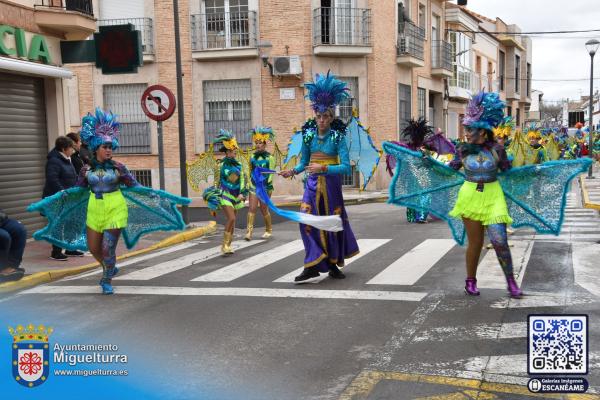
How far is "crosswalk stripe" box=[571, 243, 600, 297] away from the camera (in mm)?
6945

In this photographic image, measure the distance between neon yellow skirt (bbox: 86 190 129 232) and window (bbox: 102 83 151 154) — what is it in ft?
54.6

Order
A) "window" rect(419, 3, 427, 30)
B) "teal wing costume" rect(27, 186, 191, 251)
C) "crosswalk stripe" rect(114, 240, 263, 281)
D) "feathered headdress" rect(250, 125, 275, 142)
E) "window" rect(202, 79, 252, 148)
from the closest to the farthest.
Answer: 1. "teal wing costume" rect(27, 186, 191, 251)
2. "crosswalk stripe" rect(114, 240, 263, 281)
3. "feathered headdress" rect(250, 125, 275, 142)
4. "window" rect(202, 79, 252, 148)
5. "window" rect(419, 3, 427, 30)

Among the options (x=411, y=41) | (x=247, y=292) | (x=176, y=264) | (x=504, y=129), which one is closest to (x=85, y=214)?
(x=176, y=264)

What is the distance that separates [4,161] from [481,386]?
32.9 feet

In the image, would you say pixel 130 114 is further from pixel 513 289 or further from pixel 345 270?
pixel 513 289

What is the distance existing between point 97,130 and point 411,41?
2031 cm

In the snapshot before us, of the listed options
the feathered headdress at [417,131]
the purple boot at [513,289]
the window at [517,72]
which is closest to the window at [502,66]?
the window at [517,72]

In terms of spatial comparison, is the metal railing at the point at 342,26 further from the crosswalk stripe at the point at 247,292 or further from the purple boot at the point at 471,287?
the purple boot at the point at 471,287

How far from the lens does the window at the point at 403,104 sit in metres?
25.6

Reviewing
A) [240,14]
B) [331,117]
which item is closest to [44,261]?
[331,117]

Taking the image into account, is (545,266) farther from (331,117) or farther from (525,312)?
(331,117)

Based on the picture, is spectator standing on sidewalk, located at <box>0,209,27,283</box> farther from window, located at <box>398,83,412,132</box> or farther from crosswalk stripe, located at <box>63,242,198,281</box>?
window, located at <box>398,83,412,132</box>

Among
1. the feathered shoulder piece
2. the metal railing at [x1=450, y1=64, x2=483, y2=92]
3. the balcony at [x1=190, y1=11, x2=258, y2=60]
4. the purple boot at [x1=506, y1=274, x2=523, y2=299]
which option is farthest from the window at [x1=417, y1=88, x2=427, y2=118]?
the purple boot at [x1=506, y1=274, x2=523, y2=299]

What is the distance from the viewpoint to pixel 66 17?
40.1 feet
